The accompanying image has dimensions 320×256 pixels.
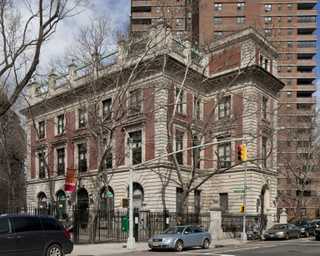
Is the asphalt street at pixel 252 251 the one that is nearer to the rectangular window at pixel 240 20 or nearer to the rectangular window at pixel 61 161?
the rectangular window at pixel 61 161

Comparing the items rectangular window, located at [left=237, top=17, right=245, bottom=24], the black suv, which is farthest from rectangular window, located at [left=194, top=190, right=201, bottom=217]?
rectangular window, located at [left=237, top=17, right=245, bottom=24]

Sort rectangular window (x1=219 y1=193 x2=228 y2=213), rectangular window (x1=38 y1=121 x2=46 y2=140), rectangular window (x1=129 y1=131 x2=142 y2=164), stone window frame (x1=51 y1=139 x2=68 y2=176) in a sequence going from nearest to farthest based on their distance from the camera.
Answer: rectangular window (x1=129 y1=131 x2=142 y2=164) → rectangular window (x1=219 y1=193 x2=228 y2=213) → stone window frame (x1=51 y1=139 x2=68 y2=176) → rectangular window (x1=38 y1=121 x2=46 y2=140)

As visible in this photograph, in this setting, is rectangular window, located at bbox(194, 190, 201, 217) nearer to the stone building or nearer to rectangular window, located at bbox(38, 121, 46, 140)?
the stone building

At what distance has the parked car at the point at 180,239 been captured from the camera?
1994 cm

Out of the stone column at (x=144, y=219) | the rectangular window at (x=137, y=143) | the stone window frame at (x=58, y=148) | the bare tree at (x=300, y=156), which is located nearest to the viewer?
the stone column at (x=144, y=219)

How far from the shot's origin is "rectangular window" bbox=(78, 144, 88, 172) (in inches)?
1567

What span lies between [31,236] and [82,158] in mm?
26606

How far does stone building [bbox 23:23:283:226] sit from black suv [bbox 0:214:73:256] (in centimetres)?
1667

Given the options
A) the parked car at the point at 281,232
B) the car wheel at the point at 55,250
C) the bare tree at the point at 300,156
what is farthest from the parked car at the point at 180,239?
the bare tree at the point at 300,156

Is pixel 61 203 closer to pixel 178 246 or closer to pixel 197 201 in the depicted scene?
pixel 197 201

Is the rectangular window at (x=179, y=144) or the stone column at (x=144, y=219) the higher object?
the rectangular window at (x=179, y=144)

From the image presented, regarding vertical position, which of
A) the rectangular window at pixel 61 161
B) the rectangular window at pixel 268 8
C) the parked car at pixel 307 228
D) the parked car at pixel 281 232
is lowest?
the parked car at pixel 307 228

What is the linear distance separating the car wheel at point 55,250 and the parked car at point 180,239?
21.6ft

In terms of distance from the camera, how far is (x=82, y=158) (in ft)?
132
